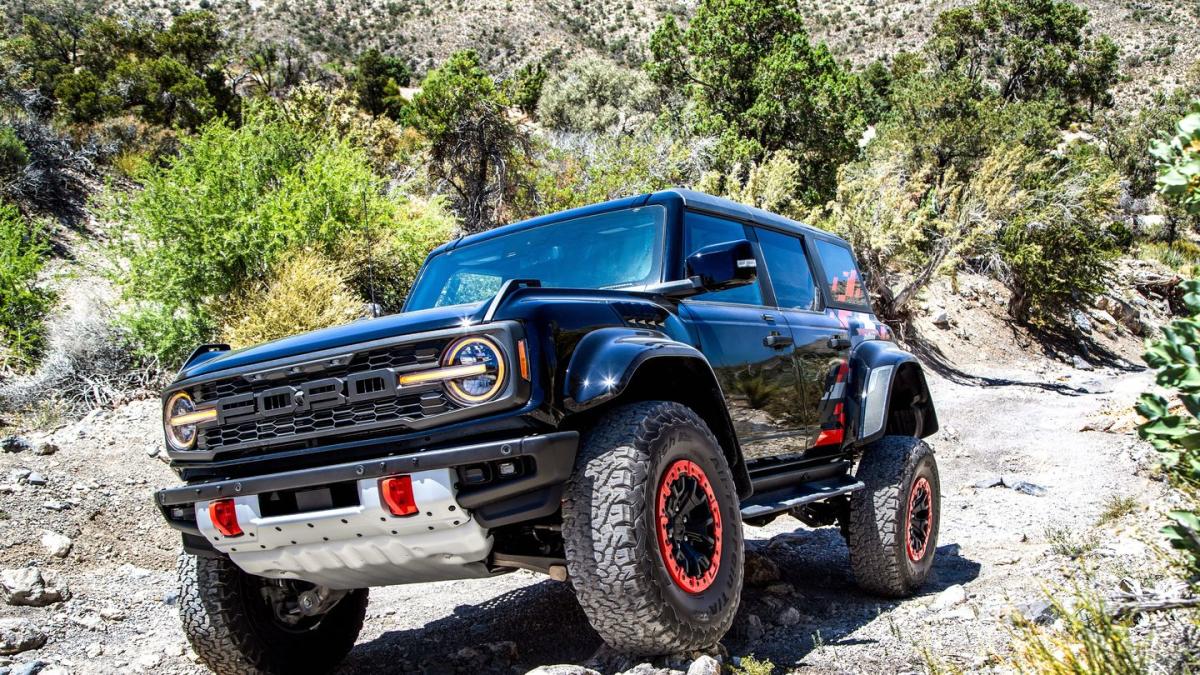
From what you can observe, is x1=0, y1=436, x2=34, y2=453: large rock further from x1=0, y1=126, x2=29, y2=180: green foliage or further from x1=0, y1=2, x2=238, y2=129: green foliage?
x1=0, y1=2, x2=238, y2=129: green foliage

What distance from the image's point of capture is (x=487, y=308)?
3.11 meters

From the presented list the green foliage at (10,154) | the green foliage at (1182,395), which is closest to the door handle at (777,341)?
the green foliage at (1182,395)

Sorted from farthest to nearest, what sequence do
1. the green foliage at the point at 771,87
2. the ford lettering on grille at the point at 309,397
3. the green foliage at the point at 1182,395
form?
the green foliage at the point at 771,87
the ford lettering on grille at the point at 309,397
the green foliage at the point at 1182,395

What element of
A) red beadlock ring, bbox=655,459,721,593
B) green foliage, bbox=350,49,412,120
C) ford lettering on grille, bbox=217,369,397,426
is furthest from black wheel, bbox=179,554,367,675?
green foliage, bbox=350,49,412,120

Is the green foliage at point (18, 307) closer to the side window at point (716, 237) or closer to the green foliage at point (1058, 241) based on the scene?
the side window at point (716, 237)

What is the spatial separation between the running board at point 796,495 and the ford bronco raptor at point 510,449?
0.02 meters

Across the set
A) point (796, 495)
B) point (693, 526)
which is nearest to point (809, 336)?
point (796, 495)

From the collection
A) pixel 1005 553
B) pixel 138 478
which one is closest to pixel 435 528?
pixel 1005 553

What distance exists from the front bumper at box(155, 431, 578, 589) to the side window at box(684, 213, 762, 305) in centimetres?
160

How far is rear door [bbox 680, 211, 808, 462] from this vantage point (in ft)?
13.8

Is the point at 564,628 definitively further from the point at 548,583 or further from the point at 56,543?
the point at 56,543

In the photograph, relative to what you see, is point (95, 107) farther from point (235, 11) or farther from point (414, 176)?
point (235, 11)

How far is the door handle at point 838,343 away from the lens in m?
5.30

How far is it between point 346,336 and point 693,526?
1494 mm
